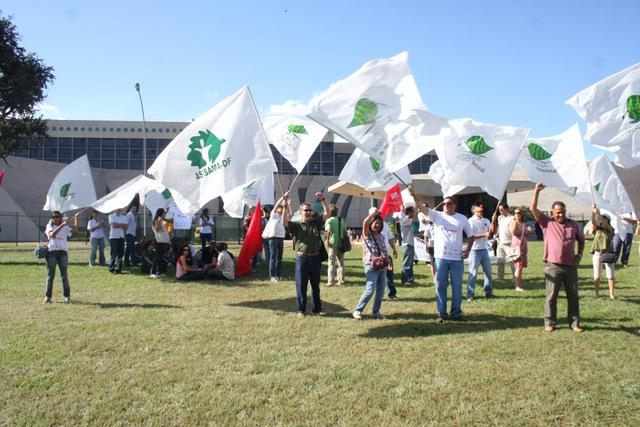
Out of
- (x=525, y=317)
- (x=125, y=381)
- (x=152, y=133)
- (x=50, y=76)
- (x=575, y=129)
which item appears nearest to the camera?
(x=125, y=381)

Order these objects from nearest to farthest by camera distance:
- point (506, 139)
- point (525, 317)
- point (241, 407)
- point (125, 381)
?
point (241, 407) < point (125, 381) < point (525, 317) < point (506, 139)

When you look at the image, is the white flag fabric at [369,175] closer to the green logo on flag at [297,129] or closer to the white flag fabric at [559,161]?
the green logo on flag at [297,129]

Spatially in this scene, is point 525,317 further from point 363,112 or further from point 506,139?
point 363,112

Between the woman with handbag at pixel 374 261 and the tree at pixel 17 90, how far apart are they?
29.1 meters

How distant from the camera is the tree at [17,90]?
2814 cm

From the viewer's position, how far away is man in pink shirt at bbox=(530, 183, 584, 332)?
6.60 meters

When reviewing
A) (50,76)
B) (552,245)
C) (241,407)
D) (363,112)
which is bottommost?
(241,407)

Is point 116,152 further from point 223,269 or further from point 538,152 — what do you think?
point 538,152

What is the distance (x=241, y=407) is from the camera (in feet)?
13.9

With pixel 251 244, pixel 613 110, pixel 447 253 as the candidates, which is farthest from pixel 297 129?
pixel 613 110

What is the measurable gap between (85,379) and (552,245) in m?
6.17

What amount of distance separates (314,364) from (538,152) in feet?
24.1

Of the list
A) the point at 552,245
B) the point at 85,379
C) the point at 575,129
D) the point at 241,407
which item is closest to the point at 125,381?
the point at 85,379

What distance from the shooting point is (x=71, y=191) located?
12734 millimetres
